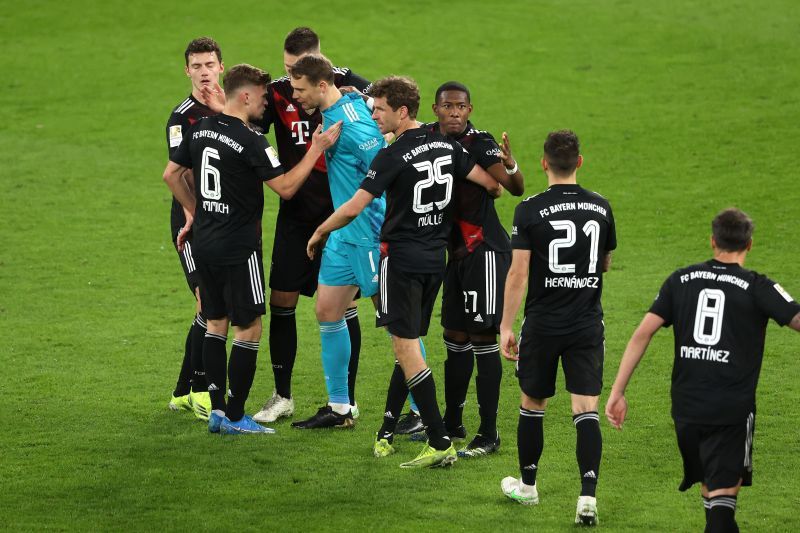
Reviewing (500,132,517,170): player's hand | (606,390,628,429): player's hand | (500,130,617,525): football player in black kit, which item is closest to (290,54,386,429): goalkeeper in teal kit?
(500,132,517,170): player's hand

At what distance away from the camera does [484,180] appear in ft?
22.5

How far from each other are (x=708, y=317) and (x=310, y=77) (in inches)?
123

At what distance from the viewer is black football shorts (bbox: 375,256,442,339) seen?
680 cm

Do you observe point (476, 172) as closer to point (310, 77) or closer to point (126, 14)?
point (310, 77)

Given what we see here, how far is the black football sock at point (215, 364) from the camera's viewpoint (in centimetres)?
746

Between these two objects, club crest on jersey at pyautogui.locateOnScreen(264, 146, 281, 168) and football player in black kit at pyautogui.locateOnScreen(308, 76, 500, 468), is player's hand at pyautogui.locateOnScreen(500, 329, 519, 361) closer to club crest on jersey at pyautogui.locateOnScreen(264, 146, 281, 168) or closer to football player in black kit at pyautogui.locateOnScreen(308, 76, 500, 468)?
football player in black kit at pyautogui.locateOnScreen(308, 76, 500, 468)

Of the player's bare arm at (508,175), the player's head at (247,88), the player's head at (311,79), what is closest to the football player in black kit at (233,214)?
the player's head at (247,88)

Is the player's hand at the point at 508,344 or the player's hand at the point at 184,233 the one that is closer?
the player's hand at the point at 508,344

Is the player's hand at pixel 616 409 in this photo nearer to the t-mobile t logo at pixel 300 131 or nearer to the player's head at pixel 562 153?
the player's head at pixel 562 153

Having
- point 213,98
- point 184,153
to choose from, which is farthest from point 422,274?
point 213,98

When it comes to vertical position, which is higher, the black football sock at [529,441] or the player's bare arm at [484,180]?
the player's bare arm at [484,180]

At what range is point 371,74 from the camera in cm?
1977

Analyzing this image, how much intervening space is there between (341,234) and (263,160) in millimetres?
778

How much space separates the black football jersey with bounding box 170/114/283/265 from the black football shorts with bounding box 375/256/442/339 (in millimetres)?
1000
